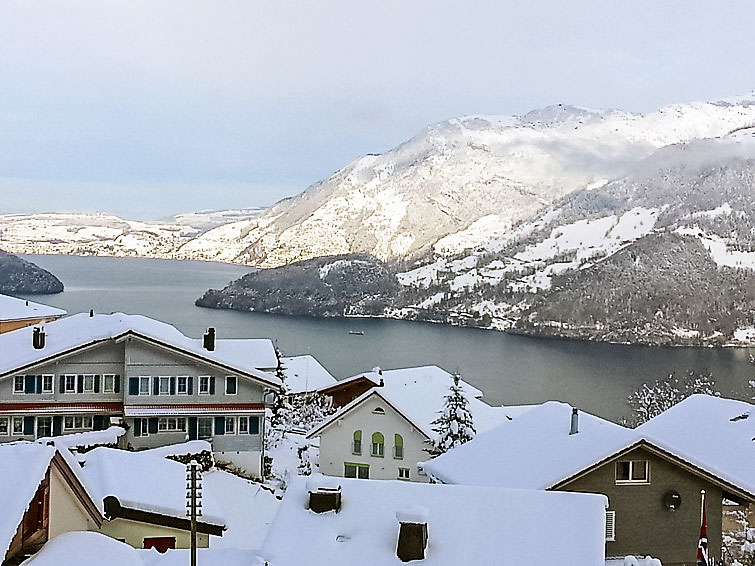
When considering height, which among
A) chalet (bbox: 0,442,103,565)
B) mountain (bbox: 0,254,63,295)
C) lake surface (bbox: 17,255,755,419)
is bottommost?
lake surface (bbox: 17,255,755,419)

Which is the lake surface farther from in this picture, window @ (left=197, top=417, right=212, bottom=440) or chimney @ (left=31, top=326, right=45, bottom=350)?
chimney @ (left=31, top=326, right=45, bottom=350)

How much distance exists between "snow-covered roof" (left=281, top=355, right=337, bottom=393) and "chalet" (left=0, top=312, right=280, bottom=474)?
14430 millimetres

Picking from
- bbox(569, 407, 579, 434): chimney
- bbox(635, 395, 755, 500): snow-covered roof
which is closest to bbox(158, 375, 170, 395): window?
bbox(569, 407, 579, 434): chimney

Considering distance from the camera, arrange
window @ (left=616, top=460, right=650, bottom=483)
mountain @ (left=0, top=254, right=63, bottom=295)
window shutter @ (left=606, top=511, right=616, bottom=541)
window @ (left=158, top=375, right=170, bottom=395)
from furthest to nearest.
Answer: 1. mountain @ (left=0, top=254, right=63, bottom=295)
2. window @ (left=158, top=375, right=170, bottom=395)
3. window @ (left=616, top=460, right=650, bottom=483)
4. window shutter @ (left=606, top=511, right=616, bottom=541)

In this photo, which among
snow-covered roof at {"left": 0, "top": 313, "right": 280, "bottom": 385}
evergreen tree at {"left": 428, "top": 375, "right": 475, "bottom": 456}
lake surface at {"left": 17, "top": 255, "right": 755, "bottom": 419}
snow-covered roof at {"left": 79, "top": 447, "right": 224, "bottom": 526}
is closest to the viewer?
snow-covered roof at {"left": 79, "top": 447, "right": 224, "bottom": 526}

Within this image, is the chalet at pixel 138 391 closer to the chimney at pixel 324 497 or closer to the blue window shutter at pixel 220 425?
the blue window shutter at pixel 220 425

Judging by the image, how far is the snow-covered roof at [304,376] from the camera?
1438 inches

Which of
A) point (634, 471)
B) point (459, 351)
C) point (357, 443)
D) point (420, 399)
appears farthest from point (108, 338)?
point (459, 351)

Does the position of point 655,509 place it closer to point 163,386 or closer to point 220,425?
point 220,425

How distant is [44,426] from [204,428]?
147 inches

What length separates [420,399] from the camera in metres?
24.1

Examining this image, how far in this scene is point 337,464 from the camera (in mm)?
21562

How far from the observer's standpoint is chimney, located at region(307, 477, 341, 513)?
28.9ft

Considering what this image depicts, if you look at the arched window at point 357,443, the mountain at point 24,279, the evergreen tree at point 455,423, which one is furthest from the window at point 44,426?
the mountain at point 24,279
